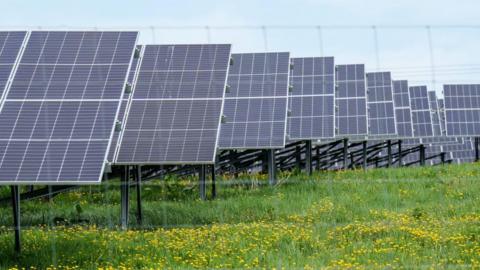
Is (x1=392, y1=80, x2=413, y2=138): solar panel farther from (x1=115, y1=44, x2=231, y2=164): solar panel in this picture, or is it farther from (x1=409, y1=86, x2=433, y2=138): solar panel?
(x1=115, y1=44, x2=231, y2=164): solar panel

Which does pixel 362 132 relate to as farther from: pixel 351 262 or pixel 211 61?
pixel 351 262

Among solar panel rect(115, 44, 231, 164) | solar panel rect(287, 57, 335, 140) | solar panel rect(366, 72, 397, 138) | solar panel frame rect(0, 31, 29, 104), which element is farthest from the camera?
solar panel rect(366, 72, 397, 138)

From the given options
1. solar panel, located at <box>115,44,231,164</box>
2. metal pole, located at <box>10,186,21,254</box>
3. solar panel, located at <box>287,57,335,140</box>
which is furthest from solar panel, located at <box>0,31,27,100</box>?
solar panel, located at <box>287,57,335,140</box>

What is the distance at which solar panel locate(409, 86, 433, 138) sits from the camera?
1305 inches

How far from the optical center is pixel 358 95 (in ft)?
84.6

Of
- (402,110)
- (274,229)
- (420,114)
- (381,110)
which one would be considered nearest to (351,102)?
(381,110)

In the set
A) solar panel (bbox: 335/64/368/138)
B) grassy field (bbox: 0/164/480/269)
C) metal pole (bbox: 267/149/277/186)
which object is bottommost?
grassy field (bbox: 0/164/480/269)

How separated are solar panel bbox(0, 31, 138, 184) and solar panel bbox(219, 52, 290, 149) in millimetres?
5711

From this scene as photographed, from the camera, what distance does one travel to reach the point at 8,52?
12.4 metres

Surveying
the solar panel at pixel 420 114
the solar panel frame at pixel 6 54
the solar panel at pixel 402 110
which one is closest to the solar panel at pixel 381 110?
the solar panel at pixel 402 110

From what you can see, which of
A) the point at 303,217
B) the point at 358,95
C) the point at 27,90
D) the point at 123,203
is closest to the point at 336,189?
the point at 303,217

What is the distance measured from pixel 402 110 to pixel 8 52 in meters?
21.6

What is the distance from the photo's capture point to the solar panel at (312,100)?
20938 mm

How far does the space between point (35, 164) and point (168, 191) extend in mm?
6648
